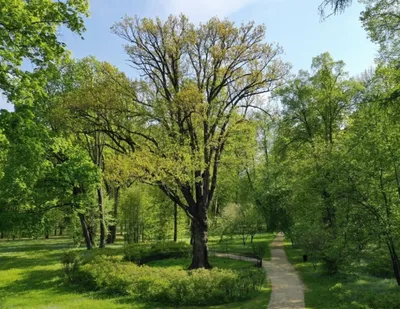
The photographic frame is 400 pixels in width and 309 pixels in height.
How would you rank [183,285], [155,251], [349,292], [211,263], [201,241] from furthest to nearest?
1. [155,251]
2. [211,263]
3. [201,241]
4. [183,285]
5. [349,292]

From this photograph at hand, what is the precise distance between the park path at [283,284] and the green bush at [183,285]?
113 cm

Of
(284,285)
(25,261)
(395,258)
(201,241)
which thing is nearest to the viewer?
(395,258)

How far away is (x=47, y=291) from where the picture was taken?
1628 cm

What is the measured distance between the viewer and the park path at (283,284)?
1236 centimetres

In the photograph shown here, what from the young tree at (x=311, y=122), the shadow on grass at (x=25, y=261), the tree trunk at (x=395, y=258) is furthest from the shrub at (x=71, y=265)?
the tree trunk at (x=395, y=258)

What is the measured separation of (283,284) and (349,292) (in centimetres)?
467

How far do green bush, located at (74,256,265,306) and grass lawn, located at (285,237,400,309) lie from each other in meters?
2.54

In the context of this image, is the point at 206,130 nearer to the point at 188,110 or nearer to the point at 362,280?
the point at 188,110

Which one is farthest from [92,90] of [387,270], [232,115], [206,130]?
[387,270]

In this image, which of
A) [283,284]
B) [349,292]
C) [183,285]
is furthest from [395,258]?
[183,285]

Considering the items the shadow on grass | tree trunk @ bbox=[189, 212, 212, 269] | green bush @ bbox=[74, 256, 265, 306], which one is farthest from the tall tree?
the shadow on grass

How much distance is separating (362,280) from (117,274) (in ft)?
35.3

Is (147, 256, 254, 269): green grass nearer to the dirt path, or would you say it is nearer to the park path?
the park path

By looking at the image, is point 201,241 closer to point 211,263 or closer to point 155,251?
point 211,263
